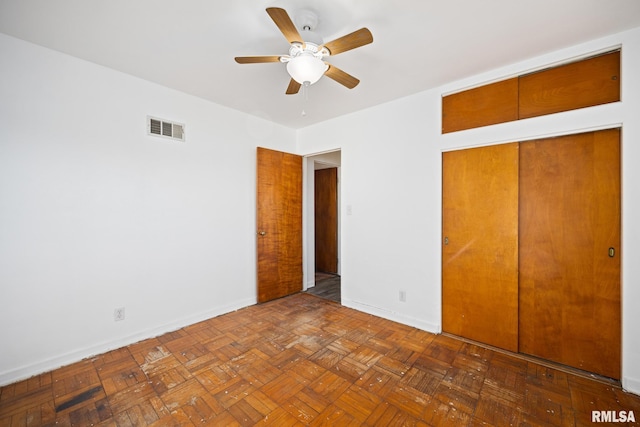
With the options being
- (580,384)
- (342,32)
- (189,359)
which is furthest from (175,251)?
(580,384)

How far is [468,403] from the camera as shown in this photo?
1.76 meters

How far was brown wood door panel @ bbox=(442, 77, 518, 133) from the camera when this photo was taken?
2369mm

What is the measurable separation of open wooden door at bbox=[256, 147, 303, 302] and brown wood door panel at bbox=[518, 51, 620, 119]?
2.77 metres

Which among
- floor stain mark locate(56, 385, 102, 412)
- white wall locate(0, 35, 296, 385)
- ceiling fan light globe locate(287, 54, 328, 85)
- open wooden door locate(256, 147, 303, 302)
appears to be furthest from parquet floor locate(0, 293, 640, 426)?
ceiling fan light globe locate(287, 54, 328, 85)

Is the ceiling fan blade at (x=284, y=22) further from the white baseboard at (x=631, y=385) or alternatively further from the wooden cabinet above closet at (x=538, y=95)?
the white baseboard at (x=631, y=385)

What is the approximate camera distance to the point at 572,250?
212 centimetres

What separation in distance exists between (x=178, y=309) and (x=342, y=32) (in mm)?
3080

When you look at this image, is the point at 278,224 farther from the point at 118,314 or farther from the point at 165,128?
the point at 118,314

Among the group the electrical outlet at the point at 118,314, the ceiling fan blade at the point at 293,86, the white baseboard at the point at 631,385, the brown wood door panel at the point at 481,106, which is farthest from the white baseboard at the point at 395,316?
the ceiling fan blade at the point at 293,86

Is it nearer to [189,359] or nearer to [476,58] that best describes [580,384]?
[476,58]

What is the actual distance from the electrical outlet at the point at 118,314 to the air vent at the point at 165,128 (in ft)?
5.73

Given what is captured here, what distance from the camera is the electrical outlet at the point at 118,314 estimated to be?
246 cm

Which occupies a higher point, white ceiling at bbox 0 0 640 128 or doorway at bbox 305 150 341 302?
white ceiling at bbox 0 0 640 128

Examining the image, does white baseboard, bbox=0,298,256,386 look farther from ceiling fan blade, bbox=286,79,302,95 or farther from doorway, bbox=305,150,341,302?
ceiling fan blade, bbox=286,79,302,95
